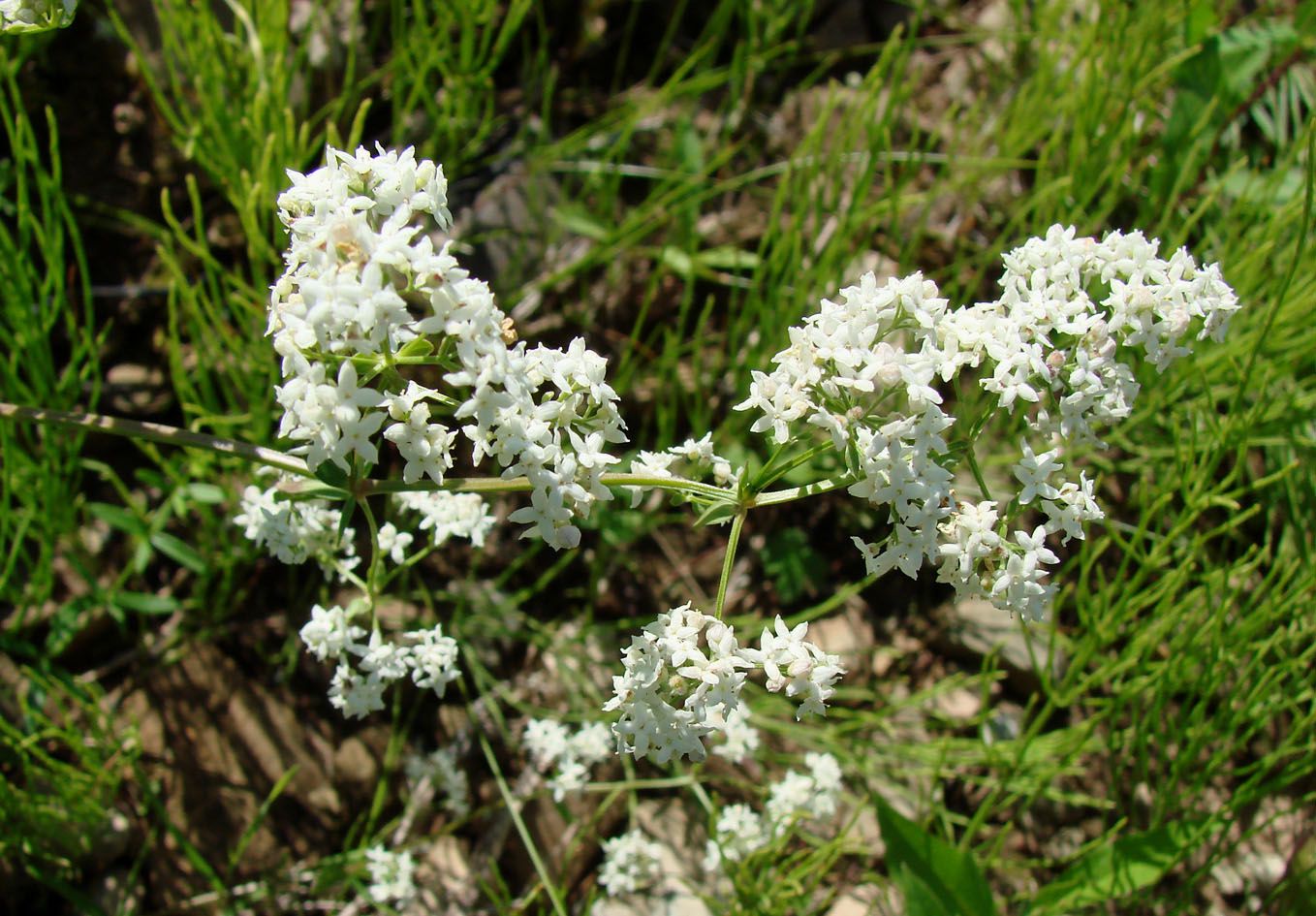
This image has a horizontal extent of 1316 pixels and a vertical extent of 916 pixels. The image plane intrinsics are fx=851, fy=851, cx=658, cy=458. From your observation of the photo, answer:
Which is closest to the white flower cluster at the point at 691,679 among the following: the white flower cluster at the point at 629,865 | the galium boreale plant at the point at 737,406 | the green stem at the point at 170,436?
the galium boreale plant at the point at 737,406

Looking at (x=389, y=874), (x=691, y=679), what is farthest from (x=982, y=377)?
(x=389, y=874)

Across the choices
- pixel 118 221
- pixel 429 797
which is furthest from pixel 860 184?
pixel 118 221

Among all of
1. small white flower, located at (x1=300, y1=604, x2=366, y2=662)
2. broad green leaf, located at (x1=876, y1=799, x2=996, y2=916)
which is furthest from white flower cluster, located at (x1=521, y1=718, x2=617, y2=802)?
small white flower, located at (x1=300, y1=604, x2=366, y2=662)

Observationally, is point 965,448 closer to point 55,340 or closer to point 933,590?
point 933,590

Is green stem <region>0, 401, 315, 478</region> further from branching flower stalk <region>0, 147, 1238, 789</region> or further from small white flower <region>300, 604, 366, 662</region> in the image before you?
small white flower <region>300, 604, 366, 662</region>

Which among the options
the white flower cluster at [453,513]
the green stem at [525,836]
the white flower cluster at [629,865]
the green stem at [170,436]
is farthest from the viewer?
the white flower cluster at [629,865]

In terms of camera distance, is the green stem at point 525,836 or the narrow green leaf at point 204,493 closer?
the green stem at point 525,836

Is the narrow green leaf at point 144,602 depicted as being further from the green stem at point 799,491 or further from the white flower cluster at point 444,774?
the green stem at point 799,491
